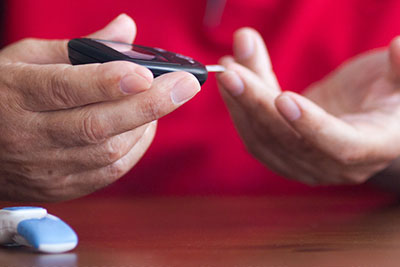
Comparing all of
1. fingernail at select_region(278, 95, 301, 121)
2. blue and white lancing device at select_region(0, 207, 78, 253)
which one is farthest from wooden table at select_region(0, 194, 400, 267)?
fingernail at select_region(278, 95, 301, 121)

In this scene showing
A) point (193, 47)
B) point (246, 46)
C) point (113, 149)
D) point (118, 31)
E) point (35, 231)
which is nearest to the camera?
point (35, 231)

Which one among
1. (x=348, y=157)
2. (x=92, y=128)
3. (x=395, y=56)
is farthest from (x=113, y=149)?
(x=395, y=56)

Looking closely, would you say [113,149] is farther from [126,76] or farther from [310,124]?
[310,124]

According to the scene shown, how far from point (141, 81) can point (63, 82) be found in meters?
0.08

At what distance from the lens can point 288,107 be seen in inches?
23.6

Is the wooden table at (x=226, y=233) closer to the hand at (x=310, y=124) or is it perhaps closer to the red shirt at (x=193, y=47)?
the hand at (x=310, y=124)

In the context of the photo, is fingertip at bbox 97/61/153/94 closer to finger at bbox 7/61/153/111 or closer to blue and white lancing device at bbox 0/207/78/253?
finger at bbox 7/61/153/111

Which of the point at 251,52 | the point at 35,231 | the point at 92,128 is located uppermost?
the point at 251,52

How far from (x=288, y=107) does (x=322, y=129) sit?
0.05 metres

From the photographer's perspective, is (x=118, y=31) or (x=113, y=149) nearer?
(x=113, y=149)

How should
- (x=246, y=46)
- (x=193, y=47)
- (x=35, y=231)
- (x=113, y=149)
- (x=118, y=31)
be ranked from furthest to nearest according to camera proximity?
(x=193, y=47) → (x=246, y=46) → (x=118, y=31) → (x=113, y=149) → (x=35, y=231)

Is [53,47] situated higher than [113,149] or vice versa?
[53,47]

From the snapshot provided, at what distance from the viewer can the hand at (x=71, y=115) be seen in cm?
45

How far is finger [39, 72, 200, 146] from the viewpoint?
0.45 meters
